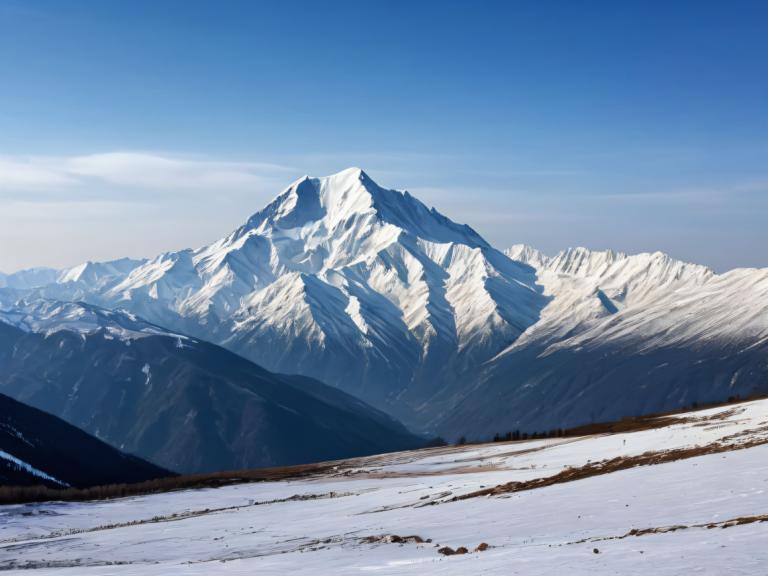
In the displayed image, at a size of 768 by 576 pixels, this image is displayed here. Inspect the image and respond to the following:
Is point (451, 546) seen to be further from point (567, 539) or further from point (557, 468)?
point (557, 468)

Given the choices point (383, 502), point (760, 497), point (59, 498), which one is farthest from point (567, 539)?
point (59, 498)

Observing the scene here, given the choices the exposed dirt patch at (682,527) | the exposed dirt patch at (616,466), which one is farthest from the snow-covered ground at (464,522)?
the exposed dirt patch at (616,466)

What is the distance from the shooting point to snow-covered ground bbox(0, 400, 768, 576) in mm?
38156

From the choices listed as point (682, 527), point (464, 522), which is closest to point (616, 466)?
point (464, 522)

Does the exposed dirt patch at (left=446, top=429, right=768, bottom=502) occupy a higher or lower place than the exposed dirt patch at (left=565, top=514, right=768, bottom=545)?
lower

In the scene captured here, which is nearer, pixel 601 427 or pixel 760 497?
pixel 760 497

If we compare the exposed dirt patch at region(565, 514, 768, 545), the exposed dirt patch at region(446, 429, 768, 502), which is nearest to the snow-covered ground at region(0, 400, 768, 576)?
the exposed dirt patch at region(565, 514, 768, 545)

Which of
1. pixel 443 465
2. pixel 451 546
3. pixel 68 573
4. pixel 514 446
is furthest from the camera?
pixel 514 446

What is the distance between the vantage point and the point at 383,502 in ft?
249

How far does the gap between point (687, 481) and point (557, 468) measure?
97.0 ft

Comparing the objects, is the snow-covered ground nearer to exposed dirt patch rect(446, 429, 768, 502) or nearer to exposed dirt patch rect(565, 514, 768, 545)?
exposed dirt patch rect(565, 514, 768, 545)

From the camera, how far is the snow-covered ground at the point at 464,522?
125 ft

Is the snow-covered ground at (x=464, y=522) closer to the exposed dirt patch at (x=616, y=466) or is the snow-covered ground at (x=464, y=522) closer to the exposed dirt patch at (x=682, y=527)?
the exposed dirt patch at (x=682, y=527)

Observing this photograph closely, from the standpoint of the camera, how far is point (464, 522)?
54.9 m
